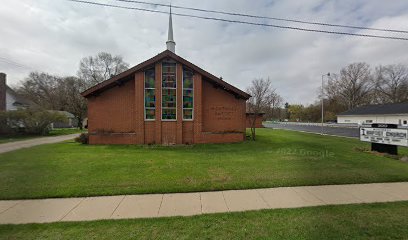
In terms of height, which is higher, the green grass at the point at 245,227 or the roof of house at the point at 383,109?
the roof of house at the point at 383,109

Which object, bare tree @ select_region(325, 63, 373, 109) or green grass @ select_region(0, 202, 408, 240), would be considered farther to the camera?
bare tree @ select_region(325, 63, 373, 109)

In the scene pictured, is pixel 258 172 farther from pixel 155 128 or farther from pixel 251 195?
pixel 155 128

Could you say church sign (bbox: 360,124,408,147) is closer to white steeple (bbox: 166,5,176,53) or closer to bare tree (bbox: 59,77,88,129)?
white steeple (bbox: 166,5,176,53)

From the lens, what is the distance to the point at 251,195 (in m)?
5.10

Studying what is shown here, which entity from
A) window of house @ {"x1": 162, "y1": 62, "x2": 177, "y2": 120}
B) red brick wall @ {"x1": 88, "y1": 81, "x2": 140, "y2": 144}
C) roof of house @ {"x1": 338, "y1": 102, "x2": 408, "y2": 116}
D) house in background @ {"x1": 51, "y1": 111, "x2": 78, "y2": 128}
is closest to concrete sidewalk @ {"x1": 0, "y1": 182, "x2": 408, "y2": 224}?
window of house @ {"x1": 162, "y1": 62, "x2": 177, "y2": 120}

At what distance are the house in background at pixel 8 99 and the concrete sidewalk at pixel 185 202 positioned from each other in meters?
34.2

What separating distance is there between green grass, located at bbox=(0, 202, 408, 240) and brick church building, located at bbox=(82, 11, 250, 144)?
34.1 feet

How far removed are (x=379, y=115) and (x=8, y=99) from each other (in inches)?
2839

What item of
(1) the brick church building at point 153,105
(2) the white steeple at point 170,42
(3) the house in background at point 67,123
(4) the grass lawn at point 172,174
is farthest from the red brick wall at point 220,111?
(3) the house in background at point 67,123

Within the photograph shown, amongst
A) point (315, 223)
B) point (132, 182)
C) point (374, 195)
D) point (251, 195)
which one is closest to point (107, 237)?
point (132, 182)

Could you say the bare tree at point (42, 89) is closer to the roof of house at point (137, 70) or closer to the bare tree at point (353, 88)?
the roof of house at point (137, 70)

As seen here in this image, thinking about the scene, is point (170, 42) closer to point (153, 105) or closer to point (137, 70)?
point (137, 70)

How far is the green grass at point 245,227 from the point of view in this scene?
131 inches

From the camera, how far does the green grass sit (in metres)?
3.32
